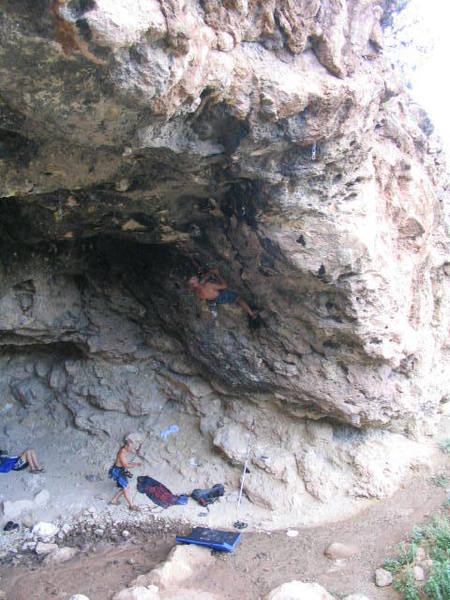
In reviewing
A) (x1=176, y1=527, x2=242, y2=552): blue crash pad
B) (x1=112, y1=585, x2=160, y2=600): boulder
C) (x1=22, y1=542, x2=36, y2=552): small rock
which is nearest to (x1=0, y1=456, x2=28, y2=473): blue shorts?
(x1=22, y1=542, x2=36, y2=552): small rock

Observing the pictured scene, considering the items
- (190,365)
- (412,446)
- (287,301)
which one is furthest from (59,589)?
(412,446)

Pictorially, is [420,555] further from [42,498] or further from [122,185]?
[42,498]

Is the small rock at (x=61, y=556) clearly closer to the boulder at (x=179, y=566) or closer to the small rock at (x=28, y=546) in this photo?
the small rock at (x=28, y=546)

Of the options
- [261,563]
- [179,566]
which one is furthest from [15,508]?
[261,563]

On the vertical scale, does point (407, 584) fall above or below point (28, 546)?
above

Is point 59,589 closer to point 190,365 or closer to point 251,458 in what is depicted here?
point 251,458

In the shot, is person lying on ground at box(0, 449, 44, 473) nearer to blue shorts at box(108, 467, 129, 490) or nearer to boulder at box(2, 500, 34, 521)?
boulder at box(2, 500, 34, 521)

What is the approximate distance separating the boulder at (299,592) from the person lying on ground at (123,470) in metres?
2.14

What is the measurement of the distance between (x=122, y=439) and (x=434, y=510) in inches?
141

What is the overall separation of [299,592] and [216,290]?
2.72 metres

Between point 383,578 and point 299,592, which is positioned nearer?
point 299,592

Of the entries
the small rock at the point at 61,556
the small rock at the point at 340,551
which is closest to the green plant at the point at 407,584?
the small rock at the point at 340,551

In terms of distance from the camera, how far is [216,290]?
478 cm

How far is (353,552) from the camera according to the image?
4.14 m
